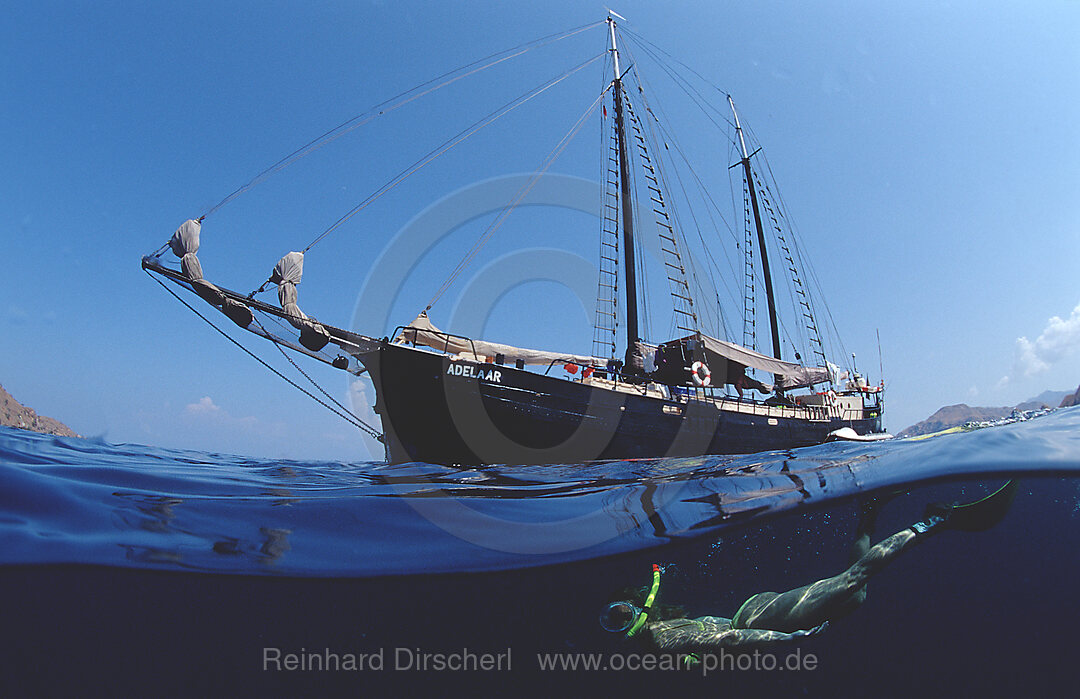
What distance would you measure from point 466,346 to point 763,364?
13.9 meters

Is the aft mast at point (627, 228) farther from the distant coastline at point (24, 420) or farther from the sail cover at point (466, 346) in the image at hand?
the distant coastline at point (24, 420)

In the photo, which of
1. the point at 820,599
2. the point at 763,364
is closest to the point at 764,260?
the point at 763,364

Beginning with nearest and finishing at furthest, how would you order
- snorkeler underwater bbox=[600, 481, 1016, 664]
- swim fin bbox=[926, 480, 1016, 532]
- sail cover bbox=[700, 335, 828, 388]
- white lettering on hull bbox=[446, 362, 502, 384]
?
snorkeler underwater bbox=[600, 481, 1016, 664] → swim fin bbox=[926, 480, 1016, 532] → white lettering on hull bbox=[446, 362, 502, 384] → sail cover bbox=[700, 335, 828, 388]

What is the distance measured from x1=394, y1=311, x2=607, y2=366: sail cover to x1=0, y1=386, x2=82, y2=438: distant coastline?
10346mm

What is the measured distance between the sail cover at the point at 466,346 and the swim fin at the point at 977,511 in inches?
397

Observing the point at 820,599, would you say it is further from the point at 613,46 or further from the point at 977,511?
the point at 613,46

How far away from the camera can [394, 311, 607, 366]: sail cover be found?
1448cm

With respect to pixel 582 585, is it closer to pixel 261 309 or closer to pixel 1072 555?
pixel 261 309

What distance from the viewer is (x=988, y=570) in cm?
1531

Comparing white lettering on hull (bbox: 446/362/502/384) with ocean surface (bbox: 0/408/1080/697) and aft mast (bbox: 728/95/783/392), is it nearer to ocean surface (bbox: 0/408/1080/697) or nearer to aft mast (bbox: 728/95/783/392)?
ocean surface (bbox: 0/408/1080/697)

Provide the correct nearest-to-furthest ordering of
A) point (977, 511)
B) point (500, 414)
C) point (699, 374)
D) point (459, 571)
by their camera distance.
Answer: point (459, 571)
point (977, 511)
point (500, 414)
point (699, 374)

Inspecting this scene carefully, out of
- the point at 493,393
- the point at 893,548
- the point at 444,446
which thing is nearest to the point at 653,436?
the point at 493,393

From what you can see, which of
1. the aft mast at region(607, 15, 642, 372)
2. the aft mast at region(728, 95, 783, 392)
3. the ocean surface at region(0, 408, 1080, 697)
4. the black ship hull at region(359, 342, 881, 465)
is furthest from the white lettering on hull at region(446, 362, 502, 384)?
the aft mast at region(728, 95, 783, 392)

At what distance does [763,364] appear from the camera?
20438mm
